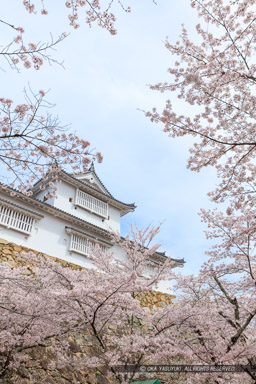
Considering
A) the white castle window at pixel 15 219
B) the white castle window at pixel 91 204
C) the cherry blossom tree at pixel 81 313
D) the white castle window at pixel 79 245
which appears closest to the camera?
the cherry blossom tree at pixel 81 313

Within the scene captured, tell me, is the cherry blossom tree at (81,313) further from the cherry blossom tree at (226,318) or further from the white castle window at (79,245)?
the white castle window at (79,245)

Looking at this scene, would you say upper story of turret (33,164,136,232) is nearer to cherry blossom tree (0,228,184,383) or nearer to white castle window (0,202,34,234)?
white castle window (0,202,34,234)

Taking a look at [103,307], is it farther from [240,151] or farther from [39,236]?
[39,236]

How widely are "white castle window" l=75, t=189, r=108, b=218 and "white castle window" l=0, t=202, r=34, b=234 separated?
3279mm

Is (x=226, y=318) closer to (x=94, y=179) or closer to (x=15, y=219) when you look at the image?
(x=15, y=219)

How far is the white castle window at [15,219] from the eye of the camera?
1080 cm

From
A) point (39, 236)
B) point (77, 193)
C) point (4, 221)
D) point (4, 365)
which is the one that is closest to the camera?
point (4, 365)

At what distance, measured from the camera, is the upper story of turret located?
14.1 metres

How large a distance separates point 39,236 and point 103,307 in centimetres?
658

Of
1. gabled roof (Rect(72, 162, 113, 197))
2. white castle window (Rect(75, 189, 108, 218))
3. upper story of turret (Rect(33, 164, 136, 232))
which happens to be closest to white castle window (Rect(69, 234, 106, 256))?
upper story of turret (Rect(33, 164, 136, 232))

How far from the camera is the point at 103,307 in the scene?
20.2 ft

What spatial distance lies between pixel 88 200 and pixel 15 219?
476cm

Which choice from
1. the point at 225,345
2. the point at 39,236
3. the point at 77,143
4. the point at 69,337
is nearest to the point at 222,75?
the point at 77,143

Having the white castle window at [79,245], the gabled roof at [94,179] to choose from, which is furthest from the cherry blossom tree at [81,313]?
the gabled roof at [94,179]
